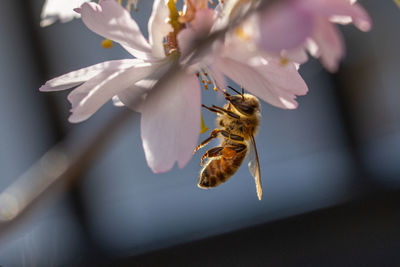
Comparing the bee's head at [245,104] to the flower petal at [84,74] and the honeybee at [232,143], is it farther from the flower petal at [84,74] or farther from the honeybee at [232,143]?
the flower petal at [84,74]

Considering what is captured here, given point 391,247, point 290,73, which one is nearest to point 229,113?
point 290,73

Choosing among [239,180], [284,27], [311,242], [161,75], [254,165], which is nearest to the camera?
[284,27]

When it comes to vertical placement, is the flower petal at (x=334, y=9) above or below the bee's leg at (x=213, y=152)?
above

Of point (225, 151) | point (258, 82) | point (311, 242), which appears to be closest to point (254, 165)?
point (225, 151)

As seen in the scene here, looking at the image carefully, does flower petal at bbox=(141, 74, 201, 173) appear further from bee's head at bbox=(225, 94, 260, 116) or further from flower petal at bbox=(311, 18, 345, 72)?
bee's head at bbox=(225, 94, 260, 116)

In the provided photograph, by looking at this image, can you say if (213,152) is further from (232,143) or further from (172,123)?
(172,123)

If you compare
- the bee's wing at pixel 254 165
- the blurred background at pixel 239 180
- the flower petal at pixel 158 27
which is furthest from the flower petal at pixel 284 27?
the blurred background at pixel 239 180
